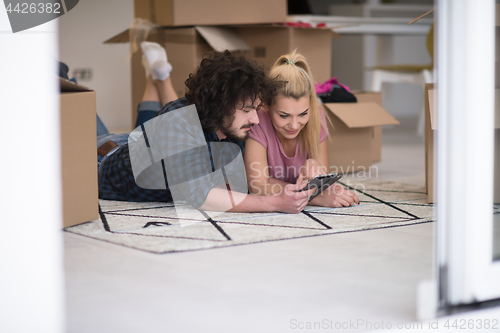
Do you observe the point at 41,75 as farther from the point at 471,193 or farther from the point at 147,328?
the point at 471,193

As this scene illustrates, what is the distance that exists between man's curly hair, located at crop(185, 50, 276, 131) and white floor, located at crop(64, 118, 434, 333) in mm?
406

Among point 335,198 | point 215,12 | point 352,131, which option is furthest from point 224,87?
point 215,12

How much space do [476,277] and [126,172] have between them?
1.05 metres

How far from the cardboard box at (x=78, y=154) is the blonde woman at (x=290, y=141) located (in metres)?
0.45

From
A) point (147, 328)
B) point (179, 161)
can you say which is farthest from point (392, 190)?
point (147, 328)

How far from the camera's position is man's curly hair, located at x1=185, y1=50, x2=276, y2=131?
1.32 meters

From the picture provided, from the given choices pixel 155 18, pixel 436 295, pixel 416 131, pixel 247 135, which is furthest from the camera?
pixel 416 131

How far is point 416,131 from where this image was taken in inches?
141

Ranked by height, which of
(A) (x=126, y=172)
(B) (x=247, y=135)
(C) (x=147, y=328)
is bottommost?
(C) (x=147, y=328)

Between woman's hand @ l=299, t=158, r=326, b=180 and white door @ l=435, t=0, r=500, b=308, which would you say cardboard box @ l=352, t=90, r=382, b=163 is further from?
white door @ l=435, t=0, r=500, b=308

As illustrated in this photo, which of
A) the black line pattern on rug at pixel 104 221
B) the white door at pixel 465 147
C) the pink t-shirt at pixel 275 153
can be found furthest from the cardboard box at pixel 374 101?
the white door at pixel 465 147

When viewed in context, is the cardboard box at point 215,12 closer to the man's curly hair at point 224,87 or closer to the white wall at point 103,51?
the man's curly hair at point 224,87

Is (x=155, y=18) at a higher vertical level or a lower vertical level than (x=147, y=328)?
higher

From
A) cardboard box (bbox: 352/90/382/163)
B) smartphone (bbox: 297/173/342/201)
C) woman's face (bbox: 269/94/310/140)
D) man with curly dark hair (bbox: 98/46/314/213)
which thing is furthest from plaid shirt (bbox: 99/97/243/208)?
cardboard box (bbox: 352/90/382/163)
